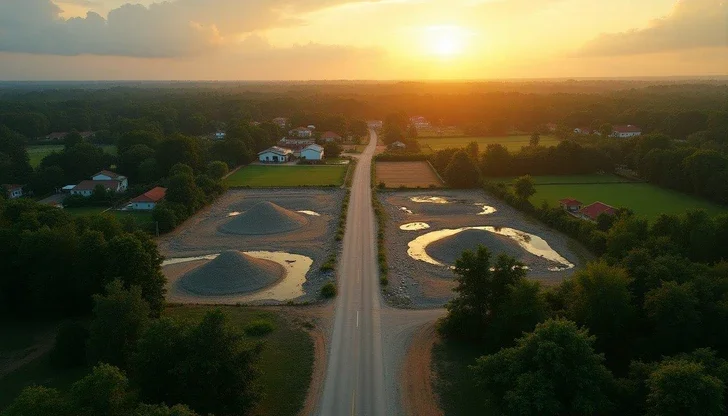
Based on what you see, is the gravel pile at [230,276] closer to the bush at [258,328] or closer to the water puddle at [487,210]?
the bush at [258,328]

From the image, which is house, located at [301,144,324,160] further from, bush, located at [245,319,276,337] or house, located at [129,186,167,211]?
bush, located at [245,319,276,337]

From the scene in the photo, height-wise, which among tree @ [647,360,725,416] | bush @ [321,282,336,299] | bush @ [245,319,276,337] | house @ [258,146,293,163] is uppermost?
house @ [258,146,293,163]

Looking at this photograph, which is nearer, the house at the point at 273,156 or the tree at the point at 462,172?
the tree at the point at 462,172

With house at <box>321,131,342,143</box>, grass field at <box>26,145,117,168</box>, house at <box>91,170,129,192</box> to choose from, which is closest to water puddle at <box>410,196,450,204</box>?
house at <box>91,170,129,192</box>

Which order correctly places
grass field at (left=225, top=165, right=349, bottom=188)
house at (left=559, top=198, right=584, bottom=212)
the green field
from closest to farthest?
house at (left=559, top=198, right=584, bottom=212) < grass field at (left=225, top=165, right=349, bottom=188) < the green field

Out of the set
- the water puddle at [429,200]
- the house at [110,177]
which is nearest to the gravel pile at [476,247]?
the water puddle at [429,200]

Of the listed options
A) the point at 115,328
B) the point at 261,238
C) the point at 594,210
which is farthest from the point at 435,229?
the point at 115,328

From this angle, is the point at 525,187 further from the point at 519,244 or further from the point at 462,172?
the point at 519,244
